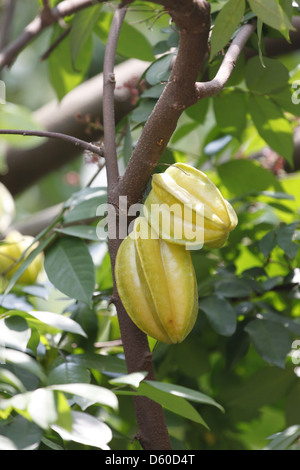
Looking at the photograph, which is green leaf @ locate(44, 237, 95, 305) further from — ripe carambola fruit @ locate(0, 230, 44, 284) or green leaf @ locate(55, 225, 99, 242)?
ripe carambola fruit @ locate(0, 230, 44, 284)

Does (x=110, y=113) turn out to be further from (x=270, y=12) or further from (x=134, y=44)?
(x=134, y=44)

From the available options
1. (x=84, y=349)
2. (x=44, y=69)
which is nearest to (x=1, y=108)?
(x=84, y=349)

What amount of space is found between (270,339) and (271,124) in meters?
0.42

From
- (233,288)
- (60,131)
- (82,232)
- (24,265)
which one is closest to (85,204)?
(82,232)

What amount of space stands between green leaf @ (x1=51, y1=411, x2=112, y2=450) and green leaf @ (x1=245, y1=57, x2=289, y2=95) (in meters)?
Result: 0.68

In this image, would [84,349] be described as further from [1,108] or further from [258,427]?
[1,108]

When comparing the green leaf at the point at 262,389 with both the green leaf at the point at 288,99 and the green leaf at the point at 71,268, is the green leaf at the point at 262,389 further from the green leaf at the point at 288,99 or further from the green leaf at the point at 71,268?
the green leaf at the point at 288,99

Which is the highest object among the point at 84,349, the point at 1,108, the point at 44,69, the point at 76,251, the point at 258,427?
Result: the point at 44,69

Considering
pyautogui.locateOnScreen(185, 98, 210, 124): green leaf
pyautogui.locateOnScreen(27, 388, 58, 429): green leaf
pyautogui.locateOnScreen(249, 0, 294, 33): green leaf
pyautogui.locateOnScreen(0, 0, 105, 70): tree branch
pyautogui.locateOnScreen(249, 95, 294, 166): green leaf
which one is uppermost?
pyautogui.locateOnScreen(0, 0, 105, 70): tree branch

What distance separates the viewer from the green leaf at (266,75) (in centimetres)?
107

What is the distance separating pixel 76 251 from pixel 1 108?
2.18 ft

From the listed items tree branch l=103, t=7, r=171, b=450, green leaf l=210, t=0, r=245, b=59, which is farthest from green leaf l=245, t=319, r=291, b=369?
green leaf l=210, t=0, r=245, b=59

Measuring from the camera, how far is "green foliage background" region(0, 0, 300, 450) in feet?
2.72

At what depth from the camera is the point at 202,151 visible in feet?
4.73
